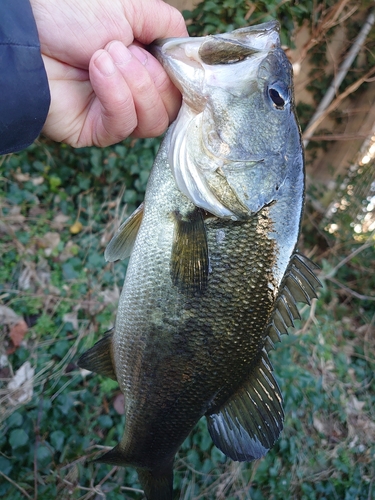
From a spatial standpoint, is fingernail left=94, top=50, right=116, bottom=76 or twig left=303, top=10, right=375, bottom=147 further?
twig left=303, top=10, right=375, bottom=147

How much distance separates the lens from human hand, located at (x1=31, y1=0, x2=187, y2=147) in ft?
3.75

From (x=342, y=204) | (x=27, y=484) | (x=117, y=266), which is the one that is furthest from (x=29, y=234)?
(x=342, y=204)

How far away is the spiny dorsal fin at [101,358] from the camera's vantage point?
141 centimetres

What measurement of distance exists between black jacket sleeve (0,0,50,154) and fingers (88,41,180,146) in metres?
0.17

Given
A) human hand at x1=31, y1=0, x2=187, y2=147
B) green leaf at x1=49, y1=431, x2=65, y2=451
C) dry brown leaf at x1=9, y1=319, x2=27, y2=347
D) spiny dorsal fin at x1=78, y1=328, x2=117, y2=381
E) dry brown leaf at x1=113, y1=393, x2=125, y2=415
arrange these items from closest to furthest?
human hand at x1=31, y1=0, x2=187, y2=147, spiny dorsal fin at x1=78, y1=328, x2=117, y2=381, green leaf at x1=49, y1=431, x2=65, y2=451, dry brown leaf at x1=9, y1=319, x2=27, y2=347, dry brown leaf at x1=113, y1=393, x2=125, y2=415

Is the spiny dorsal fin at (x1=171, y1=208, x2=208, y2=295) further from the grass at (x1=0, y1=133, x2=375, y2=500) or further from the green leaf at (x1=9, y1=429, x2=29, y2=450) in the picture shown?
the green leaf at (x1=9, y1=429, x2=29, y2=450)

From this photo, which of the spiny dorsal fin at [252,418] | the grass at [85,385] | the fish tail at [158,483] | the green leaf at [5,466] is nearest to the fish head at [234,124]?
the spiny dorsal fin at [252,418]

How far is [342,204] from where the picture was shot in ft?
18.6

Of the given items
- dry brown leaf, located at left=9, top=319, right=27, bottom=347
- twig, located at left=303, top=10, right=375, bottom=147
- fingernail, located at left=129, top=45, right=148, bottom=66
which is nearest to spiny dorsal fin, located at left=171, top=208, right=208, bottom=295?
fingernail, located at left=129, top=45, right=148, bottom=66

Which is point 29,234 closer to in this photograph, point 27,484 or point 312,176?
point 27,484

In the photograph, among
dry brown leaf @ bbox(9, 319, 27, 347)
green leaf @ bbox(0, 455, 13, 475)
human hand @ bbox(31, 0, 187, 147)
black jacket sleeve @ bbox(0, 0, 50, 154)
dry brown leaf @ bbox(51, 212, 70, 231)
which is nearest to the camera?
black jacket sleeve @ bbox(0, 0, 50, 154)

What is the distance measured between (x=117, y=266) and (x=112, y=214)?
0.51 metres

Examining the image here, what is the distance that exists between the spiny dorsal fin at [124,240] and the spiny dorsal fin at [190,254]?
0.18 m

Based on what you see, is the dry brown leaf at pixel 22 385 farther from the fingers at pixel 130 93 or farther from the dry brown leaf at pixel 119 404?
the fingers at pixel 130 93
